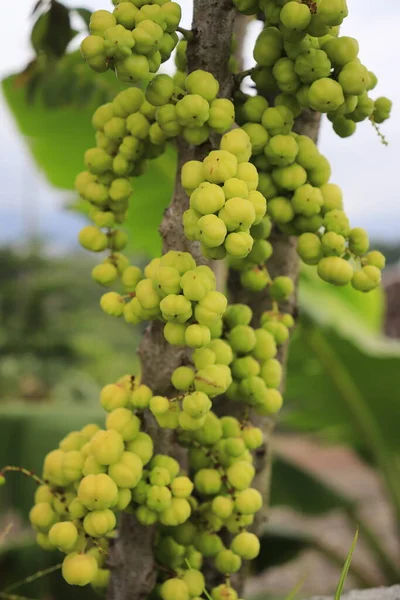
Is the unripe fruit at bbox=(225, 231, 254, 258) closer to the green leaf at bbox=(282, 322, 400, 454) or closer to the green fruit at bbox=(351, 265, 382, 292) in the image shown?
the green fruit at bbox=(351, 265, 382, 292)

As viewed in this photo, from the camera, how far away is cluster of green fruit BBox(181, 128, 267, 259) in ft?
1.67

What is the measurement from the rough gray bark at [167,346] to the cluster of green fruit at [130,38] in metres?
0.05

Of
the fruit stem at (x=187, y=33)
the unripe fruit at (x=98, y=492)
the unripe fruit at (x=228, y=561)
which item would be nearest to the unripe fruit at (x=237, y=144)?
the fruit stem at (x=187, y=33)

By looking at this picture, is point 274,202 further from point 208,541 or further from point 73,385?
point 73,385

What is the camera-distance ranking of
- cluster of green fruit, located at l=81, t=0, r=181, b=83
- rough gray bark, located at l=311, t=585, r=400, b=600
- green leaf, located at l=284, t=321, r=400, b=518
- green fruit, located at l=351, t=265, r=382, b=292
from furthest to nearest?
green leaf, located at l=284, t=321, r=400, b=518, rough gray bark, located at l=311, t=585, r=400, b=600, green fruit, located at l=351, t=265, r=382, b=292, cluster of green fruit, located at l=81, t=0, r=181, b=83

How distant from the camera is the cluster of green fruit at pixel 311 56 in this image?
0.52m

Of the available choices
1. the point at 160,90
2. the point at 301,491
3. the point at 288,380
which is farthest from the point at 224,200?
the point at 301,491

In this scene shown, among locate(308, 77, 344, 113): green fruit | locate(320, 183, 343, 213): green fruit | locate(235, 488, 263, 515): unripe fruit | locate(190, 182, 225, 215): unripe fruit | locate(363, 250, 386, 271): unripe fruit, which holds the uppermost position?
locate(308, 77, 344, 113): green fruit

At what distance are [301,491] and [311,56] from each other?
169 cm

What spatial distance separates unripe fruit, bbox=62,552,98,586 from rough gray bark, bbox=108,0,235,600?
0.34 ft

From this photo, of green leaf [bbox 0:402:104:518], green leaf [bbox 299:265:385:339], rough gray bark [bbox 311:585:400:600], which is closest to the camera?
rough gray bark [bbox 311:585:400:600]

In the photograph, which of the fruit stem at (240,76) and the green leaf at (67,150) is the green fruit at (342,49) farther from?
the green leaf at (67,150)

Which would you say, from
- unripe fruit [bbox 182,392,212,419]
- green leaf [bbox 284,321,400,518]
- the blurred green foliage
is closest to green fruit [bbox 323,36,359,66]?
unripe fruit [bbox 182,392,212,419]

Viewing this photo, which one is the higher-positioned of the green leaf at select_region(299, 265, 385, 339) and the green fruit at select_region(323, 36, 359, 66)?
the green fruit at select_region(323, 36, 359, 66)
